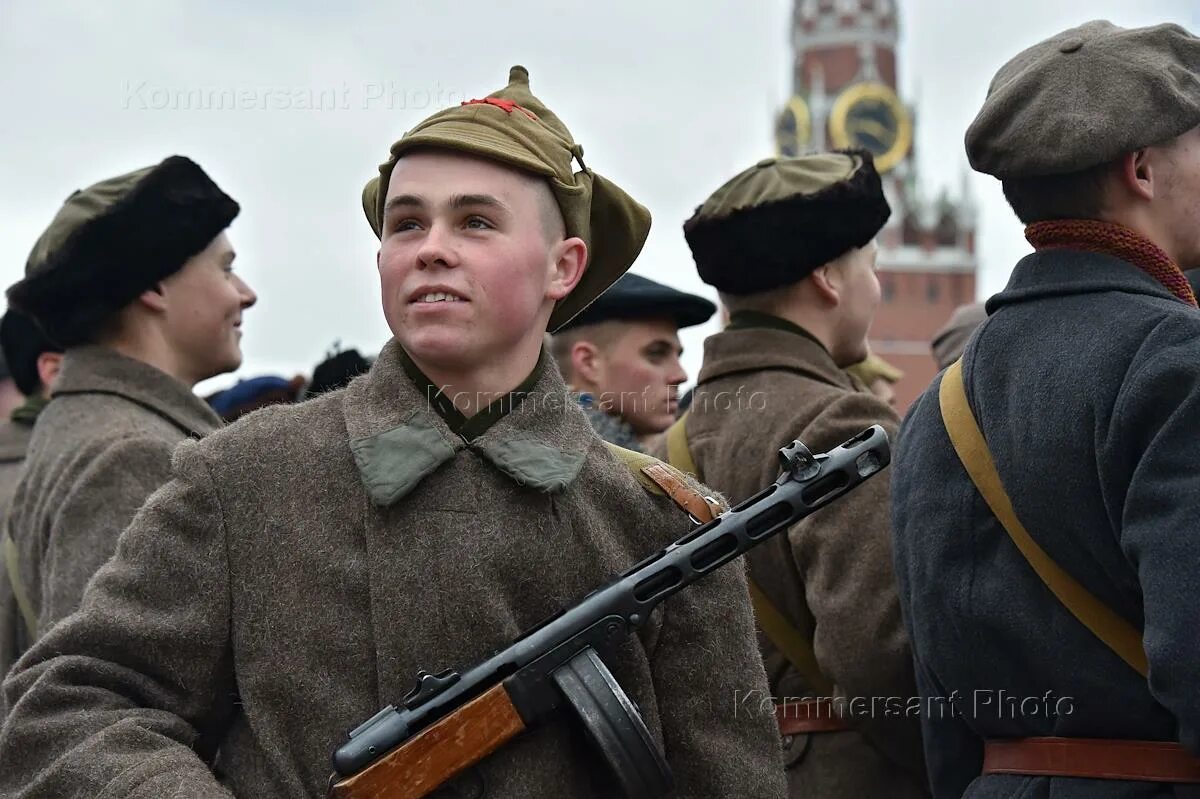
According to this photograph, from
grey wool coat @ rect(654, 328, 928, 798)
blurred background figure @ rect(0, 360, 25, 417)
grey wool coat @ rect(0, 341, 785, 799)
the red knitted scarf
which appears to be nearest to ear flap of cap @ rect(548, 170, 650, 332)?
grey wool coat @ rect(0, 341, 785, 799)

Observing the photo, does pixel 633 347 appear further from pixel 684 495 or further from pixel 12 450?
pixel 684 495

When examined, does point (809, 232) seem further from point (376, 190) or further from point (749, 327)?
point (376, 190)

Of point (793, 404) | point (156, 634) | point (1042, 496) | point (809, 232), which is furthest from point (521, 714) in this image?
point (809, 232)

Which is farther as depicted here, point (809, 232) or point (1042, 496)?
point (809, 232)

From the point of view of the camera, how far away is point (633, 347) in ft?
19.5

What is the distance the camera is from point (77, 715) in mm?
2701

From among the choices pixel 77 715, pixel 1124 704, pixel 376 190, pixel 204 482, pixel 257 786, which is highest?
pixel 376 190

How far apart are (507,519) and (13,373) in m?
4.19

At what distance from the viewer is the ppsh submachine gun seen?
8.87ft

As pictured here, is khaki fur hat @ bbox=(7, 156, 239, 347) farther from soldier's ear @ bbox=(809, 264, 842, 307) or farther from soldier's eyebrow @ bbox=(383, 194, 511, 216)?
soldier's eyebrow @ bbox=(383, 194, 511, 216)

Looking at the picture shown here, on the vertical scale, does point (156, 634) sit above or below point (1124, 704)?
above

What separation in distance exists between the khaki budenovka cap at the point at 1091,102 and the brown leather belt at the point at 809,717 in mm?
1650

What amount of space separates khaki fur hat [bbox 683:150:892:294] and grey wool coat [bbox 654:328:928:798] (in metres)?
0.17

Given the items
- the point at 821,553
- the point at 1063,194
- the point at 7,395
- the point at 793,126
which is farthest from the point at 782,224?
the point at 793,126
